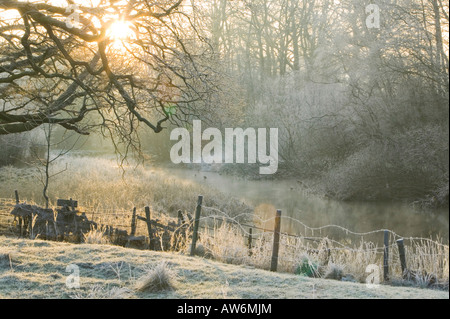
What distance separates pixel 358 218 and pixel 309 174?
5.87 metres

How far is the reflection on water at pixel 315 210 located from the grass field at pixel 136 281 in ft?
28.5

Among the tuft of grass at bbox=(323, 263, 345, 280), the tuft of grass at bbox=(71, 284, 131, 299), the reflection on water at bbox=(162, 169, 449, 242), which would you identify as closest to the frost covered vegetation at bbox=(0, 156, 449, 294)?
the tuft of grass at bbox=(323, 263, 345, 280)

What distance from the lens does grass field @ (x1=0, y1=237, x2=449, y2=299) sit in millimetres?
5262

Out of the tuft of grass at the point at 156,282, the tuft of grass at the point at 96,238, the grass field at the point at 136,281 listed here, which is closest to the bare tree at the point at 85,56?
the tuft of grass at the point at 96,238

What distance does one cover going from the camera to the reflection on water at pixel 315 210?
645 inches

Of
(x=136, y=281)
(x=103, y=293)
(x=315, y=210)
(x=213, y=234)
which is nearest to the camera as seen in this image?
(x=103, y=293)

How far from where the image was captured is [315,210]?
20.7 meters

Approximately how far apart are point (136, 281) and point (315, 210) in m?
15.9

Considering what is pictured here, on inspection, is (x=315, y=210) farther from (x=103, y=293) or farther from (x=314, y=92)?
(x=103, y=293)

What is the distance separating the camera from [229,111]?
12.0 meters

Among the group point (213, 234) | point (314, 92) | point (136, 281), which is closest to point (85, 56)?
point (213, 234)

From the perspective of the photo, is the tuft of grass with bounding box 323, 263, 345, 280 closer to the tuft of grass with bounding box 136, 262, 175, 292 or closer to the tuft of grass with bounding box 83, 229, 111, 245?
the tuft of grass with bounding box 136, 262, 175, 292

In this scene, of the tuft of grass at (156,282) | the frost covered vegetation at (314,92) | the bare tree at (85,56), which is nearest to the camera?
the tuft of grass at (156,282)

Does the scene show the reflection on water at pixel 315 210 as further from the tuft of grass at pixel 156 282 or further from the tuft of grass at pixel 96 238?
the tuft of grass at pixel 156 282
